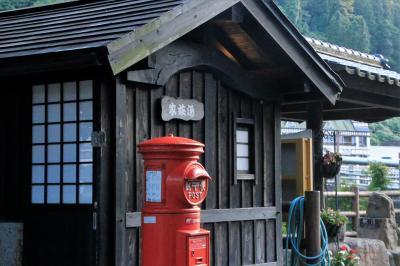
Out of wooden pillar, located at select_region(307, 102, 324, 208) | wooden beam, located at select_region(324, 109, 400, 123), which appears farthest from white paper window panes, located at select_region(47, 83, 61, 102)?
wooden beam, located at select_region(324, 109, 400, 123)

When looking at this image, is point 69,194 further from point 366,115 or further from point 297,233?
point 366,115

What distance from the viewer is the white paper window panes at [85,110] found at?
322 inches

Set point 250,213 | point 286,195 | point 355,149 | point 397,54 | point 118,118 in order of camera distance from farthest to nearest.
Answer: point 397,54, point 355,149, point 286,195, point 250,213, point 118,118

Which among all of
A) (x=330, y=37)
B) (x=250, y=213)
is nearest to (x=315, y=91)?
(x=250, y=213)

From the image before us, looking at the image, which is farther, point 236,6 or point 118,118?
point 236,6

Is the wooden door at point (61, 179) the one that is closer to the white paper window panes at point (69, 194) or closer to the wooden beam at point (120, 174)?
the white paper window panes at point (69, 194)

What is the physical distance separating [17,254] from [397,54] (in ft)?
282

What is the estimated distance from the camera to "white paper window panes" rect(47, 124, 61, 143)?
8430mm

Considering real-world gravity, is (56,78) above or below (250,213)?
above

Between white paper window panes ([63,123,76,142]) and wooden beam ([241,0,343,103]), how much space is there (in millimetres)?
2654

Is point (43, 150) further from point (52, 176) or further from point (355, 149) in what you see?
point (355, 149)

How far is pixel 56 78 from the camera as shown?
841 centimetres

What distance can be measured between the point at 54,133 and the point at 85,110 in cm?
54

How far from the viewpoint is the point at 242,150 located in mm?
10242
